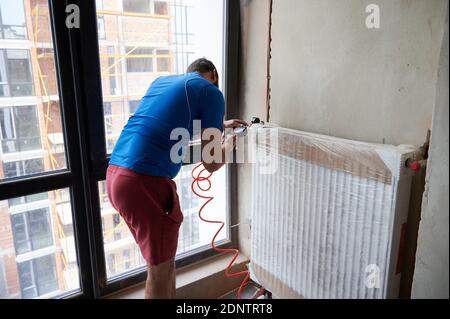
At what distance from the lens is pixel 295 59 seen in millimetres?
1667

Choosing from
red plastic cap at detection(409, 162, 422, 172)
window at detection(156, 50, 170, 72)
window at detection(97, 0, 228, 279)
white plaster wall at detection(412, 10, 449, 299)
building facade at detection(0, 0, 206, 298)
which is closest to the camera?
white plaster wall at detection(412, 10, 449, 299)

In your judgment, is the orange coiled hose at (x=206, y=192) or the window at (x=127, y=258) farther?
the orange coiled hose at (x=206, y=192)

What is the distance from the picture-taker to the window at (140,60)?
176 centimetres

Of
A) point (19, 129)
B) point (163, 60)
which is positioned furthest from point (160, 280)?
point (163, 60)

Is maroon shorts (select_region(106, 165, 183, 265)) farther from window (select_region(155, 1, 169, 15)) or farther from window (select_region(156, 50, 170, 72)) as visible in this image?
window (select_region(155, 1, 169, 15))

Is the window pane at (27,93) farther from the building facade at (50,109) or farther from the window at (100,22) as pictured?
the window at (100,22)

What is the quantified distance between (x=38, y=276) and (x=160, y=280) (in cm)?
67

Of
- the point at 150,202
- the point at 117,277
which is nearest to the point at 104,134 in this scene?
the point at 150,202

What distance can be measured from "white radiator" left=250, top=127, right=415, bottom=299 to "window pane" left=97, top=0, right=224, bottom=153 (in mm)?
658

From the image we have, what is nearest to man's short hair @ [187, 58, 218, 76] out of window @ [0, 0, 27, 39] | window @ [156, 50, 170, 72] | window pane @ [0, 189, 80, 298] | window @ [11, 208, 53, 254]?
window @ [156, 50, 170, 72]

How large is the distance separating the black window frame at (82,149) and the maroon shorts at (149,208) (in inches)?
10.1

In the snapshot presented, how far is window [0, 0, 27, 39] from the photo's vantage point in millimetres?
1421

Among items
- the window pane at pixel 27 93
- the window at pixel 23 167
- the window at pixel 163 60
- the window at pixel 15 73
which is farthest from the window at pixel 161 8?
the window at pixel 23 167

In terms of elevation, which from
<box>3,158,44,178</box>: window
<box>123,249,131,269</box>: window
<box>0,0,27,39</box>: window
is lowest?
Answer: <box>123,249,131,269</box>: window
